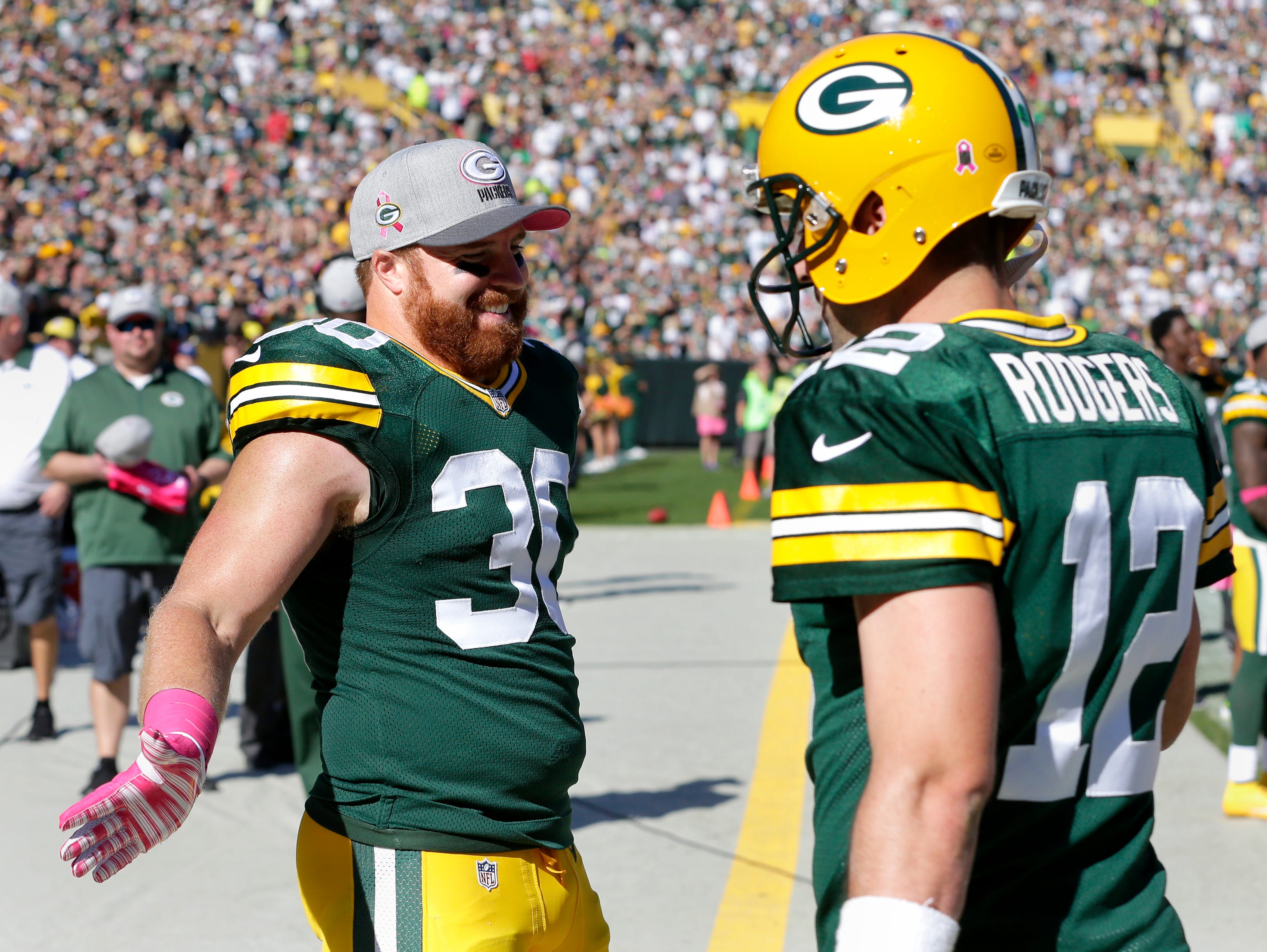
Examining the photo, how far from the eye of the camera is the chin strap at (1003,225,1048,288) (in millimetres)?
2027

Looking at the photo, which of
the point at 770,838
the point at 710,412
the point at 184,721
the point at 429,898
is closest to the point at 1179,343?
the point at 770,838

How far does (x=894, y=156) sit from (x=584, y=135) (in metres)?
26.3

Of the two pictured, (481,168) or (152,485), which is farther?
(152,485)

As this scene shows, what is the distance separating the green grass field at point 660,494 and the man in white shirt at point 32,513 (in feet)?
23.0

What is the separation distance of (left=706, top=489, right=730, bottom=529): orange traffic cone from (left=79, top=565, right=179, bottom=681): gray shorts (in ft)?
28.8

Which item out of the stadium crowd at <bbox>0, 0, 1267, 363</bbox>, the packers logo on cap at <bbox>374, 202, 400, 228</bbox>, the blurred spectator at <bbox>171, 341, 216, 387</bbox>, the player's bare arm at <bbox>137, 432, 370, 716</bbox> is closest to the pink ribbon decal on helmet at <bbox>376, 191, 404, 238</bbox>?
the packers logo on cap at <bbox>374, 202, 400, 228</bbox>

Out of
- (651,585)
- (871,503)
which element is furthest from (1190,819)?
(651,585)

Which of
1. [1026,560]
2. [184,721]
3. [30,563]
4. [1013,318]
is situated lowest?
[30,563]

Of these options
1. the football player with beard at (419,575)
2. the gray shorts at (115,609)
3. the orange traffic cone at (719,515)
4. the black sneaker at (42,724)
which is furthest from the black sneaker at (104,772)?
the orange traffic cone at (719,515)

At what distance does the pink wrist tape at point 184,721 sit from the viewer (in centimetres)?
176

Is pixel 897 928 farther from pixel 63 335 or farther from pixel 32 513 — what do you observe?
pixel 63 335

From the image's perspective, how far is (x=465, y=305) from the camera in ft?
8.41

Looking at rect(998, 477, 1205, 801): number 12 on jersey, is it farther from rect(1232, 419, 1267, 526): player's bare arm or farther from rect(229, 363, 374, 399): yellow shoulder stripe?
rect(1232, 419, 1267, 526): player's bare arm

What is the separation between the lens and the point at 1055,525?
61.0 inches
